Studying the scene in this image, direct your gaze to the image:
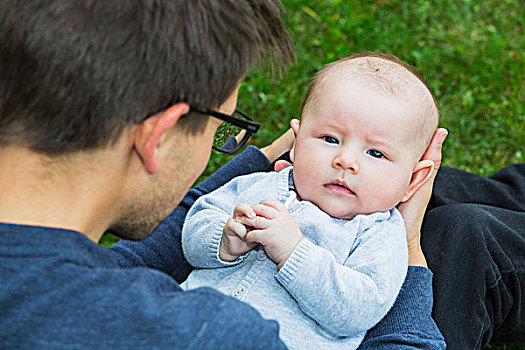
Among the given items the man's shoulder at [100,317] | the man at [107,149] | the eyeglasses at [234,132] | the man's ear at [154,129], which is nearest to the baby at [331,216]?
the eyeglasses at [234,132]

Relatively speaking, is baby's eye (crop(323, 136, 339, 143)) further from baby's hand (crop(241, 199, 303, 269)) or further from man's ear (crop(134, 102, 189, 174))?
man's ear (crop(134, 102, 189, 174))

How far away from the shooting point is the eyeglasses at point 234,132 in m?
1.94

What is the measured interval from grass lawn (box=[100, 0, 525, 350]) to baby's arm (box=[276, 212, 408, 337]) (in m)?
2.22

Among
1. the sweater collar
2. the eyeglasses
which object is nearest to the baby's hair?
the eyeglasses

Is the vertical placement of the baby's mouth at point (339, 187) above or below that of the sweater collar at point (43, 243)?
above

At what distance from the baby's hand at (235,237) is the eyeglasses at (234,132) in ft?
0.78

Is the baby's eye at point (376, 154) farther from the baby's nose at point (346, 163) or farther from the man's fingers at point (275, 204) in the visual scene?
the man's fingers at point (275, 204)

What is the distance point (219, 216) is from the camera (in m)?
2.44

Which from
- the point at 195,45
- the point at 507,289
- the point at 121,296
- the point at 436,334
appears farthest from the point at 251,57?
the point at 507,289

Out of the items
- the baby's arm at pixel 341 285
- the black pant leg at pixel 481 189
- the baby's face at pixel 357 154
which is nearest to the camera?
the baby's arm at pixel 341 285

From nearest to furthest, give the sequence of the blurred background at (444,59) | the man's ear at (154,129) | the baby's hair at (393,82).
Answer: the man's ear at (154,129) < the baby's hair at (393,82) < the blurred background at (444,59)

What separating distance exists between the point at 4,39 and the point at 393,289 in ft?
5.23

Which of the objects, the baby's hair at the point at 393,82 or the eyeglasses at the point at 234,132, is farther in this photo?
the baby's hair at the point at 393,82

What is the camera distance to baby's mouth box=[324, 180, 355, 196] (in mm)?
2395
